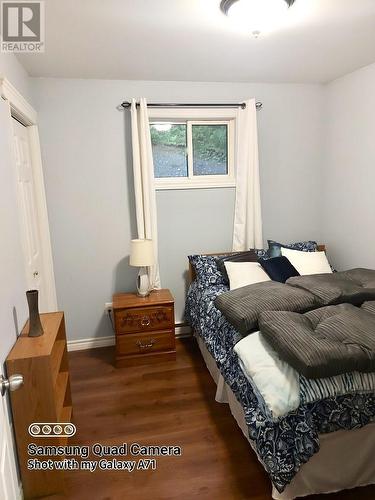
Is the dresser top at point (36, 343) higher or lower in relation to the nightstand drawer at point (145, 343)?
higher

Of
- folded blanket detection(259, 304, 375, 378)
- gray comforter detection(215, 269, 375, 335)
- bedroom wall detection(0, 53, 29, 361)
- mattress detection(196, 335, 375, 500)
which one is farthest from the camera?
gray comforter detection(215, 269, 375, 335)

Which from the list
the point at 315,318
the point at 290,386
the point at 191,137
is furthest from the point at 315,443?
the point at 191,137

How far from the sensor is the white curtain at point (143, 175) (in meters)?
2.96

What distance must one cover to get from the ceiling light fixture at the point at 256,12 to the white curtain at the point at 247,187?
1.18 metres

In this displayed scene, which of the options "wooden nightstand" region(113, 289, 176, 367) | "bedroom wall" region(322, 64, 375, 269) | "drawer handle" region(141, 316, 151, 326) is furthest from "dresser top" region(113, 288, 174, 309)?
"bedroom wall" region(322, 64, 375, 269)

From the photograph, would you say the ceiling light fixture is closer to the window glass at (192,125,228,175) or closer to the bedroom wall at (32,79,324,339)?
the bedroom wall at (32,79,324,339)

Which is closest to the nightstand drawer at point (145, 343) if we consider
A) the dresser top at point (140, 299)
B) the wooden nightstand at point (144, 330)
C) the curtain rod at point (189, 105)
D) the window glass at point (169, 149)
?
the wooden nightstand at point (144, 330)

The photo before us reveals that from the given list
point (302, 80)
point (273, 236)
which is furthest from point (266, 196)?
point (302, 80)

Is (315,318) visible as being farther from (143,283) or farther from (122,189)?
(122,189)

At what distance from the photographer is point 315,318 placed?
1771 millimetres

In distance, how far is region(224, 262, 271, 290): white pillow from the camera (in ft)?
9.07

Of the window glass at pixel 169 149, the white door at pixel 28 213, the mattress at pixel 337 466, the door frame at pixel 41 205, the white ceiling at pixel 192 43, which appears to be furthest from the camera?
the window glass at pixel 169 149

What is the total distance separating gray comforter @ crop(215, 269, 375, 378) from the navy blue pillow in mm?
419

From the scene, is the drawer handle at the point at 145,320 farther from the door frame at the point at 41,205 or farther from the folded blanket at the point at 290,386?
the folded blanket at the point at 290,386
